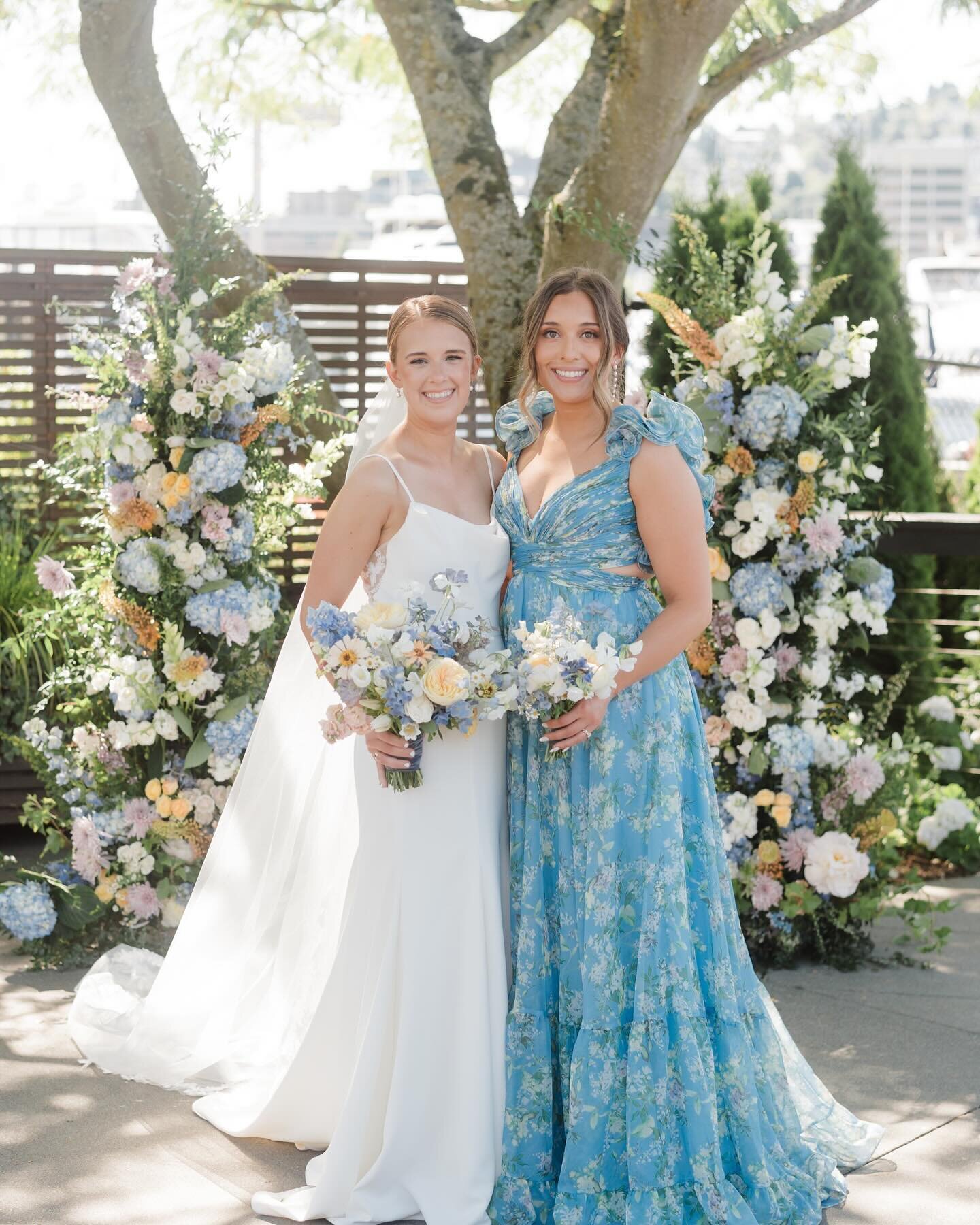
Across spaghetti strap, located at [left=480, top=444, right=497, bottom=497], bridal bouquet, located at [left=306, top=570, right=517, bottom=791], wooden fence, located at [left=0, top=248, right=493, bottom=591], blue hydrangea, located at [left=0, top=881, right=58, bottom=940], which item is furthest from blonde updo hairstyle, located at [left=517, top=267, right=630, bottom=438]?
wooden fence, located at [left=0, top=248, right=493, bottom=591]

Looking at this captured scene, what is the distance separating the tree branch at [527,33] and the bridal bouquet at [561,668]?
356 centimetres

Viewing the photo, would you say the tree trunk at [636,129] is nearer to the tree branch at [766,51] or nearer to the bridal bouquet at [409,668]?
the tree branch at [766,51]

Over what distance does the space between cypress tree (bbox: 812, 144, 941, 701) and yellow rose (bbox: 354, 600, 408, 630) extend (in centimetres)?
461

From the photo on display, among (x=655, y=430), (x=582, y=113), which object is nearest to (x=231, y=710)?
(x=655, y=430)

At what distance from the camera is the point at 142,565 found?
489cm

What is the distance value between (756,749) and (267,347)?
2.15 metres

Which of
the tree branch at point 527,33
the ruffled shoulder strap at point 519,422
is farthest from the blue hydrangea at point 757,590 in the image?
the tree branch at point 527,33

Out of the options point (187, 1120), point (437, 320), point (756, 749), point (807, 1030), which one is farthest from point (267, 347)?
point (807, 1030)

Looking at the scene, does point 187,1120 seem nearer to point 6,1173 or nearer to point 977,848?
point 6,1173

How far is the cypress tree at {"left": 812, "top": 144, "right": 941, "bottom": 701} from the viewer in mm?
7461

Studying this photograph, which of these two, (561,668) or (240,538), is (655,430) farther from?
(240,538)

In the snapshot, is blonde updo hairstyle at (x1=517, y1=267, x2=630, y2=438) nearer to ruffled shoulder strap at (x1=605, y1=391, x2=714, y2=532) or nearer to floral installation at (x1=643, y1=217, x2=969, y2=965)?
ruffled shoulder strap at (x1=605, y1=391, x2=714, y2=532)

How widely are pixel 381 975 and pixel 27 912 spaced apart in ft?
6.66

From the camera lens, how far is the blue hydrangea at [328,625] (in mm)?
3162
